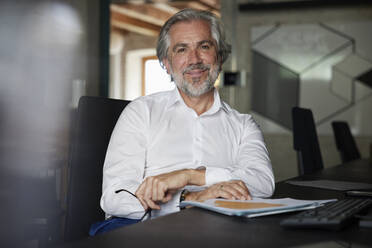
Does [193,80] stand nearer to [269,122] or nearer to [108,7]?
[269,122]

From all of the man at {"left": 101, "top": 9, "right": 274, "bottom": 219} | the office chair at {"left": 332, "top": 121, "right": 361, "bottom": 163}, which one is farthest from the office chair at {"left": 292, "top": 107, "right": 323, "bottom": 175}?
the office chair at {"left": 332, "top": 121, "right": 361, "bottom": 163}

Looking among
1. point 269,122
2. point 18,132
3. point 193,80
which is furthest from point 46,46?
point 193,80

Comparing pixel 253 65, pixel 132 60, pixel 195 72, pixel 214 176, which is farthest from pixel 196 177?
pixel 132 60

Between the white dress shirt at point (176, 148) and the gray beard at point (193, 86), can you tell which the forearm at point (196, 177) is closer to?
the white dress shirt at point (176, 148)

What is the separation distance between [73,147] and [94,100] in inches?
6.5

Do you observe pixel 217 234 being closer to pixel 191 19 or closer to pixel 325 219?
pixel 325 219

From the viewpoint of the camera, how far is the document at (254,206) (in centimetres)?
89

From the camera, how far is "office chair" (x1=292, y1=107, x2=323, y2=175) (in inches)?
85.7

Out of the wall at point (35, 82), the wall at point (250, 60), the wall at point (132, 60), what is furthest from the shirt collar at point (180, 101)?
the wall at point (132, 60)

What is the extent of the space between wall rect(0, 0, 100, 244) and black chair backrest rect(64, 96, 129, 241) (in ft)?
7.54

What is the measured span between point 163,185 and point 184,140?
379 mm

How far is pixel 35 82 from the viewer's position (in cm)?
501

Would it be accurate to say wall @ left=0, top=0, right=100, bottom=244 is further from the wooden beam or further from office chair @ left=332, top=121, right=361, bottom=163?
the wooden beam

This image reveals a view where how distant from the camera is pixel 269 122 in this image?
209 inches
